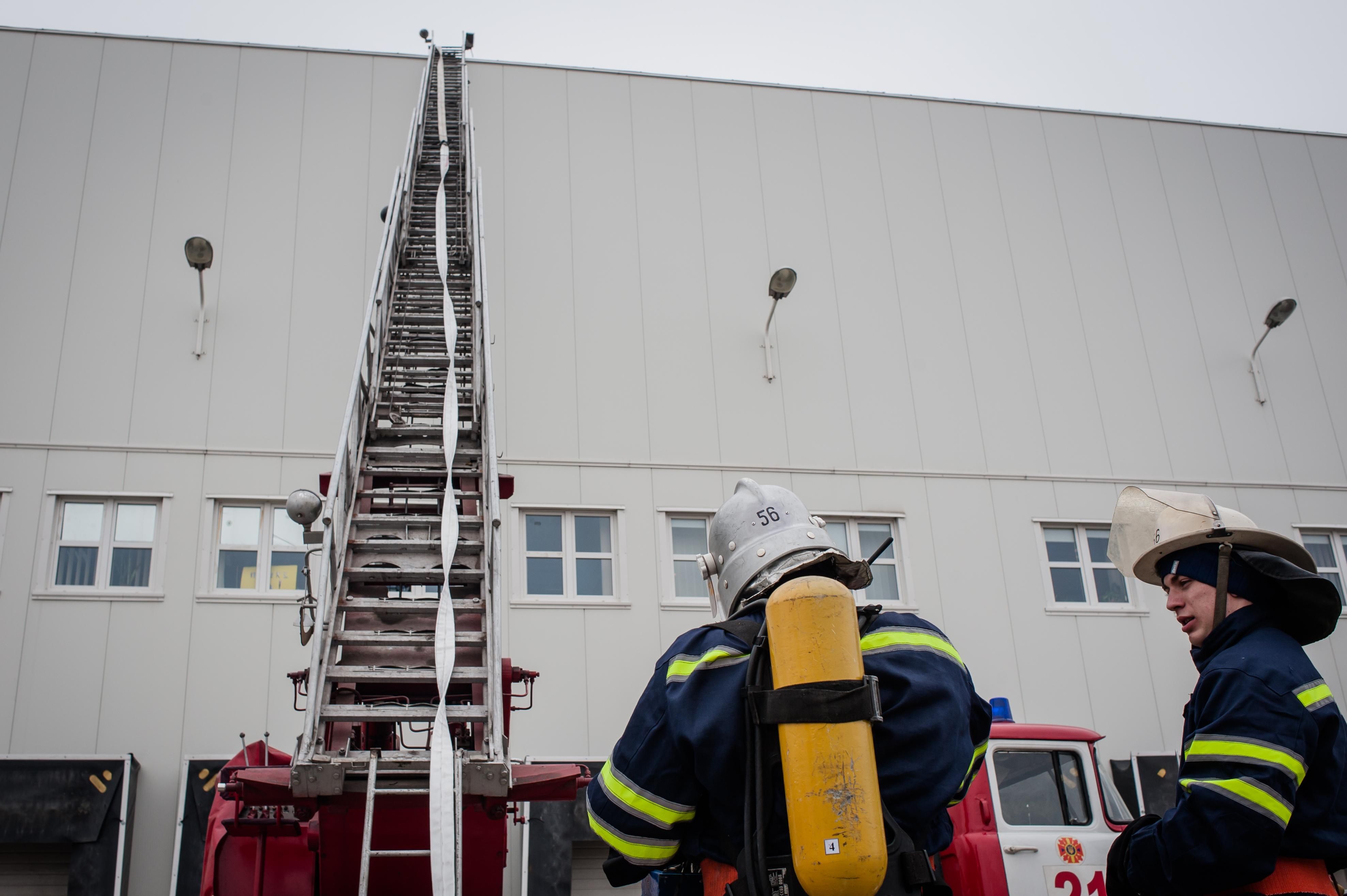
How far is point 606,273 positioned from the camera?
12.0 meters

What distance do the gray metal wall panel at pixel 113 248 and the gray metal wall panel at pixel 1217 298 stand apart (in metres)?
13.2

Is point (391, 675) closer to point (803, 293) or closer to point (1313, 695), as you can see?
point (1313, 695)

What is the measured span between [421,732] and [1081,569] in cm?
841

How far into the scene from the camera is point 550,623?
33.3ft

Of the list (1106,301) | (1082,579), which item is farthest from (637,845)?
(1106,301)

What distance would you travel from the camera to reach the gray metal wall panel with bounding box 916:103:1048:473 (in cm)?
1210

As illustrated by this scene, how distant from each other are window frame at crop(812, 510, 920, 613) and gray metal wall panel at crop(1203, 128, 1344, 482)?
A: 5.47m

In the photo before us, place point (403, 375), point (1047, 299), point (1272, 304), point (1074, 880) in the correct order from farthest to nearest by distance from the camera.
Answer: point (1272, 304), point (1047, 299), point (403, 375), point (1074, 880)

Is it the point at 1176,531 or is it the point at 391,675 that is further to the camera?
the point at 391,675

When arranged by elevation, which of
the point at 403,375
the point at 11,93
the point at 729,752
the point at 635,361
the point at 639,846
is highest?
the point at 11,93

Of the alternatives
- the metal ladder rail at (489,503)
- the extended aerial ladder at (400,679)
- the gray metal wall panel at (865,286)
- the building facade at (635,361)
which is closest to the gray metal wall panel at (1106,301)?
the building facade at (635,361)

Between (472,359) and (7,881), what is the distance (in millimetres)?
6294

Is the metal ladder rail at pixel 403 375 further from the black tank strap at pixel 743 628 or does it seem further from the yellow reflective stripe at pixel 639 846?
the black tank strap at pixel 743 628

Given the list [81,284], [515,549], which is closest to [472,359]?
[515,549]
